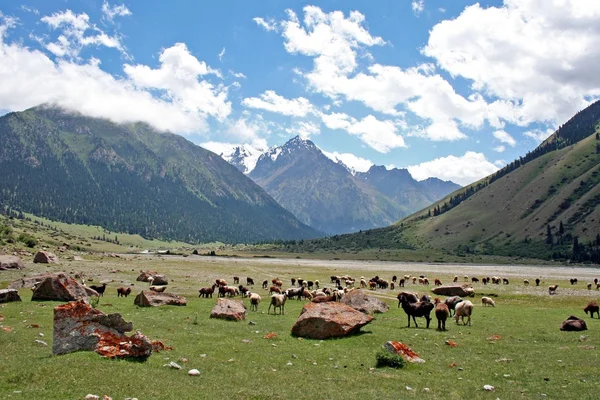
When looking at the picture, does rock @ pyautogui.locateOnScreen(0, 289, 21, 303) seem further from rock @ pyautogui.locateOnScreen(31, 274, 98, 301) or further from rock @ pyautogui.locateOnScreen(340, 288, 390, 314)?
rock @ pyautogui.locateOnScreen(340, 288, 390, 314)

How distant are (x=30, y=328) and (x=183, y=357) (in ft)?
35.3

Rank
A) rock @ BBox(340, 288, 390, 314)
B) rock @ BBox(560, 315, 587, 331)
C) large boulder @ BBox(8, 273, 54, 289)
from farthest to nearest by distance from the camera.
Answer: large boulder @ BBox(8, 273, 54, 289) < rock @ BBox(340, 288, 390, 314) < rock @ BBox(560, 315, 587, 331)

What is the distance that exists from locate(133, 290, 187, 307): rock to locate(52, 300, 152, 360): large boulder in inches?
683

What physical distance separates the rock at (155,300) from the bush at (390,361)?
22.9 metres

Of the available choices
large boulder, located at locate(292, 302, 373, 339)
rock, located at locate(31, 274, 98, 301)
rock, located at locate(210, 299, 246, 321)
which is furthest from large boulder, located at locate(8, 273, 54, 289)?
large boulder, located at locate(292, 302, 373, 339)

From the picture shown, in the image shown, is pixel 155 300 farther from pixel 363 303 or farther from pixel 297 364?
pixel 297 364

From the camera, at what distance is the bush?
59.0 feet

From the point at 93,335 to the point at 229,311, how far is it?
44.2 feet

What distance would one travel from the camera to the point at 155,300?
1403 inches

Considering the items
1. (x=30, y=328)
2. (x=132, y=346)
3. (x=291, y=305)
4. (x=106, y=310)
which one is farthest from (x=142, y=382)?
(x=291, y=305)

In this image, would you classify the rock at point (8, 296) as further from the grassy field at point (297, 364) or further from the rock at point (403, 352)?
the rock at point (403, 352)

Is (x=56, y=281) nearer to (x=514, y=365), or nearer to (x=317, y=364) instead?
(x=317, y=364)

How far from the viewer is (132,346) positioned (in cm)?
1705

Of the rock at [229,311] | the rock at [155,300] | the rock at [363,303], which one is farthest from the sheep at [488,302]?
the rock at [155,300]
